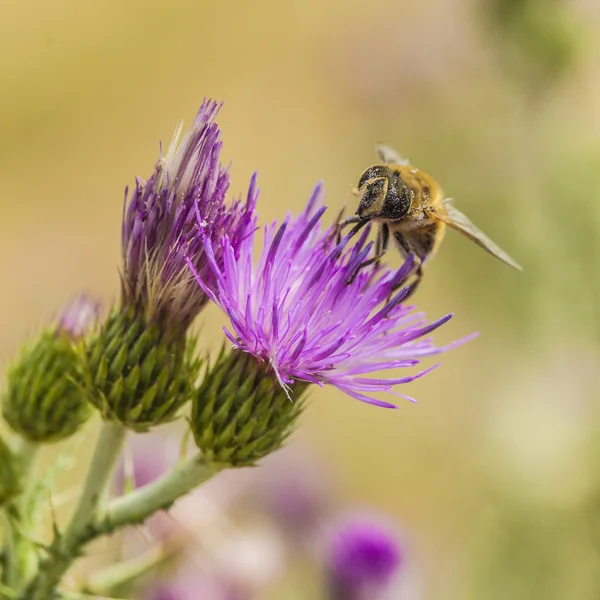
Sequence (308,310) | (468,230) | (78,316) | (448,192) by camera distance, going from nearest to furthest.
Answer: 1. (308,310)
2. (468,230)
3. (78,316)
4. (448,192)

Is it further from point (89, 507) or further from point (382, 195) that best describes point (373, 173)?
point (89, 507)

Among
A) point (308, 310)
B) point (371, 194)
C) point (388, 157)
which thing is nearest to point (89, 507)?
point (308, 310)

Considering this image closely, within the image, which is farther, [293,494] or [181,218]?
[293,494]

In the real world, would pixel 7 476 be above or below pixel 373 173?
below

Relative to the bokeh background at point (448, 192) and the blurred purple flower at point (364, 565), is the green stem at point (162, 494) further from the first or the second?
the blurred purple flower at point (364, 565)

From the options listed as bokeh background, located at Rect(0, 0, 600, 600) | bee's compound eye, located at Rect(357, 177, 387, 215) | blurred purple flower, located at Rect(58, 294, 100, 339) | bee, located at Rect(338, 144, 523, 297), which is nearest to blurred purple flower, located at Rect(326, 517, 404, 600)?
bokeh background, located at Rect(0, 0, 600, 600)

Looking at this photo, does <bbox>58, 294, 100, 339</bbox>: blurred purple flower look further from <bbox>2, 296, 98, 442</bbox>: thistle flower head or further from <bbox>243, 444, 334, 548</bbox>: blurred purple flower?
<bbox>243, 444, 334, 548</bbox>: blurred purple flower
